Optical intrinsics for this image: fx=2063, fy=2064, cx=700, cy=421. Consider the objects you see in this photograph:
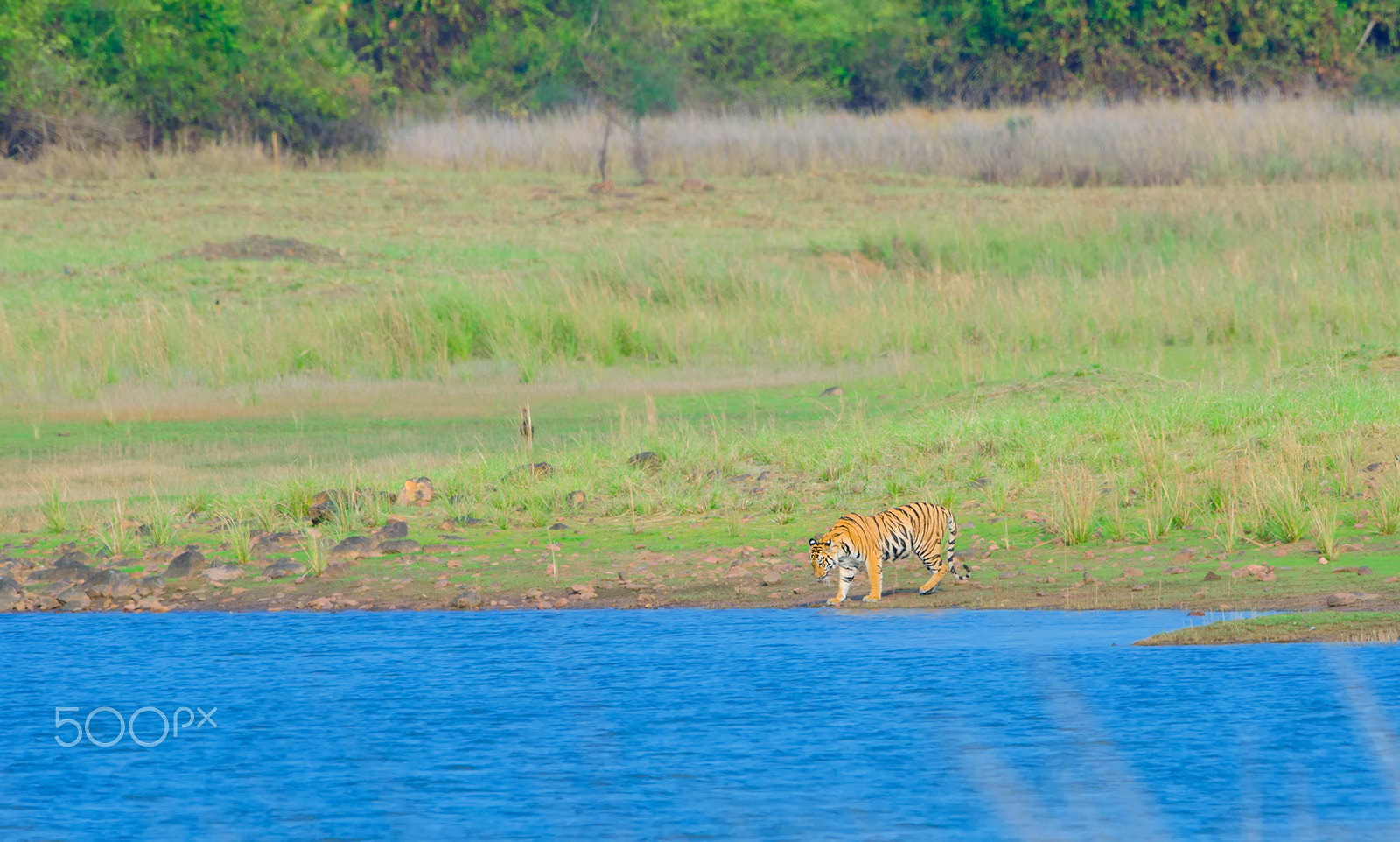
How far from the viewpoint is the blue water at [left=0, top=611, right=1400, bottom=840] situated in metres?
4.91

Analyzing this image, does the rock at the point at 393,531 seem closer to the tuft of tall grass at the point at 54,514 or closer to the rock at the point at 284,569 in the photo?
the rock at the point at 284,569

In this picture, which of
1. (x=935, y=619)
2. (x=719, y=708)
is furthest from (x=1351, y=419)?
(x=719, y=708)

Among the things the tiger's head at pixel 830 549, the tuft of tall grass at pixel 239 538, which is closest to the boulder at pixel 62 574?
the tuft of tall grass at pixel 239 538

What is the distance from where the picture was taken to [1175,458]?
10.1m

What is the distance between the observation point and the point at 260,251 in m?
22.0

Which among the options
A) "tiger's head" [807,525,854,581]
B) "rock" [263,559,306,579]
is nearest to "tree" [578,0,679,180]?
"rock" [263,559,306,579]

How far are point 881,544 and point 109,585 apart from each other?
3231mm

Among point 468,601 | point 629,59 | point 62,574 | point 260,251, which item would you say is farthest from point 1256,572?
point 629,59

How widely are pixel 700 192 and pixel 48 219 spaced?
8.50 m

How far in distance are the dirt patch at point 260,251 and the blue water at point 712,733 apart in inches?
578

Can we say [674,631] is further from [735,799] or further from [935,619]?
[735,799]

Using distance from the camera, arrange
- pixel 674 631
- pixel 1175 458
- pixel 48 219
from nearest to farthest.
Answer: pixel 674 631
pixel 1175 458
pixel 48 219

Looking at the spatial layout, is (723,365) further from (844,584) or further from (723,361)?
(844,584)

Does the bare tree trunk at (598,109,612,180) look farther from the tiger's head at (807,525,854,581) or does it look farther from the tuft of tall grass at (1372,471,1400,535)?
the tiger's head at (807,525,854,581)
